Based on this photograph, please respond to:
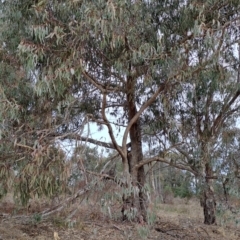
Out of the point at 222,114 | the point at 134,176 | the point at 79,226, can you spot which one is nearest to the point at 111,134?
the point at 134,176

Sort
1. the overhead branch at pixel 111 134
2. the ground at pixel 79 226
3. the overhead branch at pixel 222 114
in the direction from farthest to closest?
the overhead branch at pixel 222 114
the overhead branch at pixel 111 134
the ground at pixel 79 226

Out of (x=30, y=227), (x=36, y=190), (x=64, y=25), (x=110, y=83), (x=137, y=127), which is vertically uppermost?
(x=64, y=25)

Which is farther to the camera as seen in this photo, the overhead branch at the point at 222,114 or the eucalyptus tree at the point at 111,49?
the overhead branch at the point at 222,114

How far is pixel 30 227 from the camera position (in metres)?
6.62

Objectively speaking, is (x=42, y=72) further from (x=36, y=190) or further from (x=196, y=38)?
(x=196, y=38)

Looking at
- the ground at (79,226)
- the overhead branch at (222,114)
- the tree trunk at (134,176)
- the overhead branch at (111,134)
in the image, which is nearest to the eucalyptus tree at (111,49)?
the tree trunk at (134,176)

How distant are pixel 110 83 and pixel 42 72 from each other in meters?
1.46

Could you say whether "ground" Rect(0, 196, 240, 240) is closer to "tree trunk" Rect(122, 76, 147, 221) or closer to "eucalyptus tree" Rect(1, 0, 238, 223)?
"tree trunk" Rect(122, 76, 147, 221)

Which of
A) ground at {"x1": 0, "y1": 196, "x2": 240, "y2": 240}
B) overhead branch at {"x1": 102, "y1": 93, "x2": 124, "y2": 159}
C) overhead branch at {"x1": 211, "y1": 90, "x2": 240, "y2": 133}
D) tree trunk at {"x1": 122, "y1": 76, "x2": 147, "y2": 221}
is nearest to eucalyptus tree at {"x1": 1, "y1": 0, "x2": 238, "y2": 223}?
tree trunk at {"x1": 122, "y1": 76, "x2": 147, "y2": 221}

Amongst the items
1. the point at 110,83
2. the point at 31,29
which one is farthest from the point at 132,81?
the point at 31,29

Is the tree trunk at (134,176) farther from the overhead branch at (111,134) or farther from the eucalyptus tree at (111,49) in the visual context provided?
the overhead branch at (111,134)

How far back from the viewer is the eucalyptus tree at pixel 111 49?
205 inches

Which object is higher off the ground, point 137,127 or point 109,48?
point 109,48

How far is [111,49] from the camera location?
560cm
